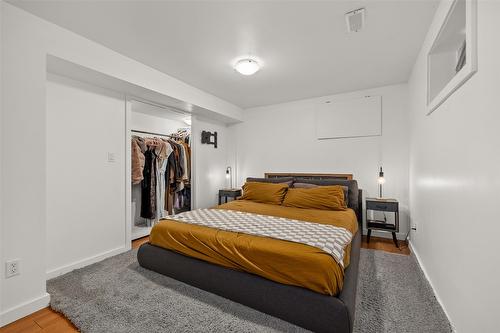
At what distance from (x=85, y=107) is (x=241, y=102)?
8.39 feet

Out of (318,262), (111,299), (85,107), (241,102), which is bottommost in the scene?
(111,299)

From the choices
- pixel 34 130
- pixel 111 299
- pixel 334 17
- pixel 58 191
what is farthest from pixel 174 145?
pixel 334 17

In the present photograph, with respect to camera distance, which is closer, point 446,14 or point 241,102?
point 446,14

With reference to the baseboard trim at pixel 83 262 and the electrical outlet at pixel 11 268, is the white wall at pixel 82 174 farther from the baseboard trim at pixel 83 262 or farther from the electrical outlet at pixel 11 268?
the electrical outlet at pixel 11 268

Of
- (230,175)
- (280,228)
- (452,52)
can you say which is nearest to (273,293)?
(280,228)

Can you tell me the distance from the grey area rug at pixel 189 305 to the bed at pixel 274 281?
0.09m

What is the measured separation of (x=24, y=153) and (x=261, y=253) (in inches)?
78.4

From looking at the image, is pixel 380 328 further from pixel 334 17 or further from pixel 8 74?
pixel 8 74

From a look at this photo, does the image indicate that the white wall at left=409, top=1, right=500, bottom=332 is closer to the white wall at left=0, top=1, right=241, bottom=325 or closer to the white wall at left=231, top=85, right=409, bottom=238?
the white wall at left=231, top=85, right=409, bottom=238

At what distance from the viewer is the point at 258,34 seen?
207cm

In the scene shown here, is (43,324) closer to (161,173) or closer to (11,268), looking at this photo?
(11,268)

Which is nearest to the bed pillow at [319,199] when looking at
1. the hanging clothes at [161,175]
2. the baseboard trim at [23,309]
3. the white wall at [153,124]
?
the hanging clothes at [161,175]

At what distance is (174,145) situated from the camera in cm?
398

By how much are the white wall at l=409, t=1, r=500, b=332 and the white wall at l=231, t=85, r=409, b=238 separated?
1.48 metres
